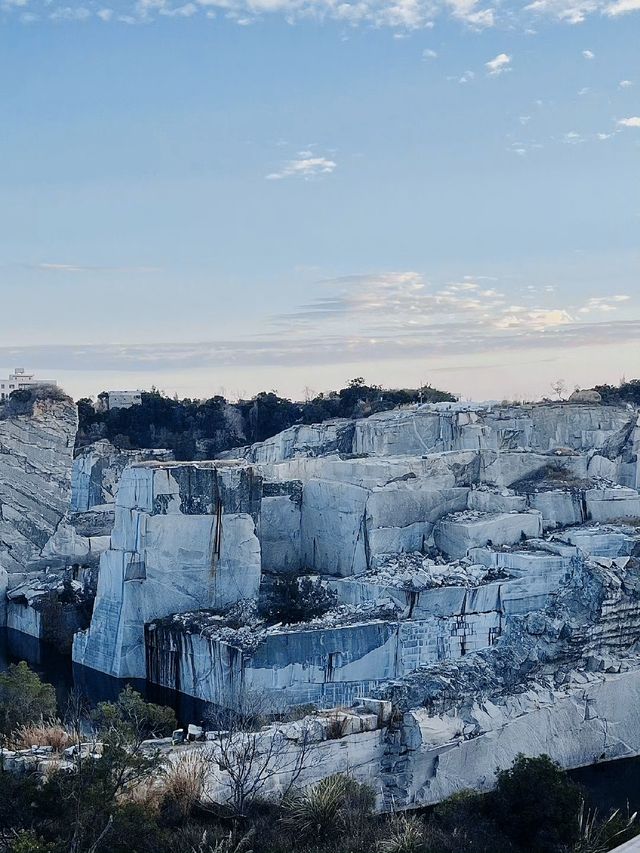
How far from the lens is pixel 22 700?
14.8m

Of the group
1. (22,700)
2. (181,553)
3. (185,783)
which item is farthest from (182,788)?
(181,553)

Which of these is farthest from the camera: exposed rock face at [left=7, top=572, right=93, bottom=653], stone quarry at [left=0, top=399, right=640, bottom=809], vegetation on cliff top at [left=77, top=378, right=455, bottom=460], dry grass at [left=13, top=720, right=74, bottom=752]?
vegetation on cliff top at [left=77, top=378, right=455, bottom=460]

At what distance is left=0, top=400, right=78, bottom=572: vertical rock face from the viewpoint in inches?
1089

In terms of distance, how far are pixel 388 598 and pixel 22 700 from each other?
640cm

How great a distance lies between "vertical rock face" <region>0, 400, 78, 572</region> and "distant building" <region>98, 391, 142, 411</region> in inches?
917

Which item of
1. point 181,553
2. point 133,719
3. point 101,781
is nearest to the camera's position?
point 101,781

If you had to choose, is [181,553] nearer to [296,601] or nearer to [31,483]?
[296,601]

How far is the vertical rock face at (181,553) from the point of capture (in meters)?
19.9

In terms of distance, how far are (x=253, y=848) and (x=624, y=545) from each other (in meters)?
10.9

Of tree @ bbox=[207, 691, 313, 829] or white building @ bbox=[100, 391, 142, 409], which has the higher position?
white building @ bbox=[100, 391, 142, 409]

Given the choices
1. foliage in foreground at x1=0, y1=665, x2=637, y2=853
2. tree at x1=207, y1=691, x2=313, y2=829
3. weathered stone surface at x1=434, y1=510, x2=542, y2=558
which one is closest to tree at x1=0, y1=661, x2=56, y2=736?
foliage in foreground at x1=0, y1=665, x2=637, y2=853

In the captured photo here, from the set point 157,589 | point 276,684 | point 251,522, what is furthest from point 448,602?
point 157,589

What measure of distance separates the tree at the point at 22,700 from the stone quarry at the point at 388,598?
3.41 meters

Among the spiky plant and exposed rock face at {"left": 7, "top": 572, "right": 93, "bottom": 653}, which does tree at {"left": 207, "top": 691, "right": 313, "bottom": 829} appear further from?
exposed rock face at {"left": 7, "top": 572, "right": 93, "bottom": 653}
